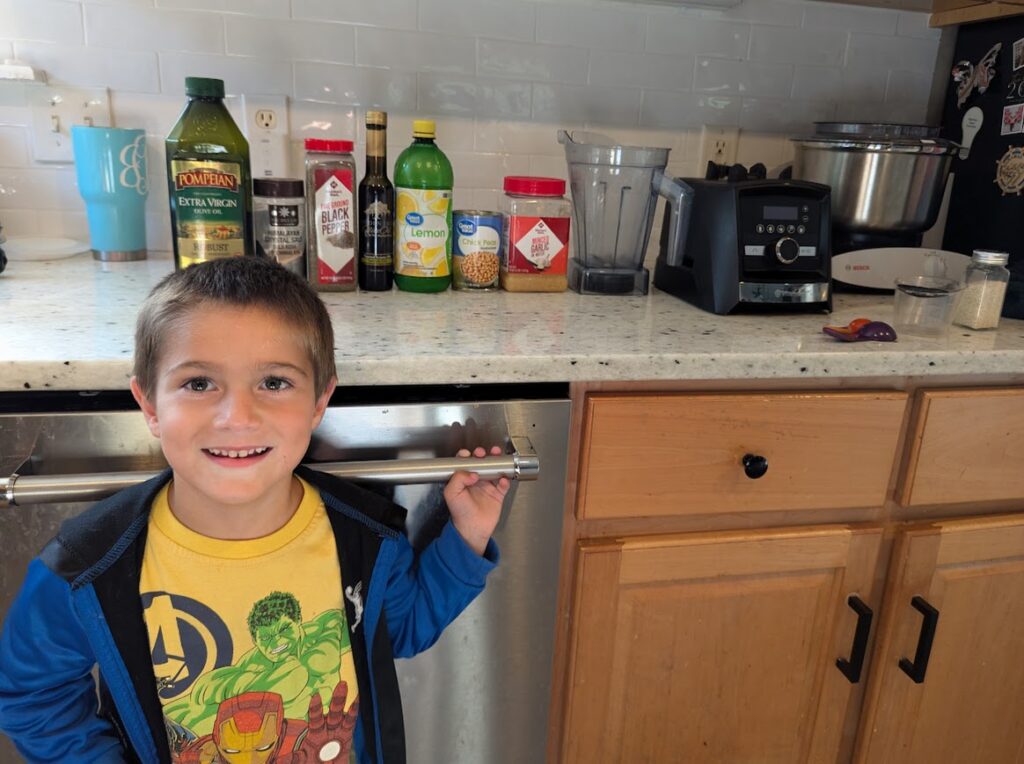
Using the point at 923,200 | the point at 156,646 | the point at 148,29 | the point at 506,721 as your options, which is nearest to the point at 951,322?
the point at 923,200

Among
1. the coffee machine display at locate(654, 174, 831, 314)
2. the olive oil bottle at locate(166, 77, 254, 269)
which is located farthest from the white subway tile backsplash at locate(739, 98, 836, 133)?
the olive oil bottle at locate(166, 77, 254, 269)

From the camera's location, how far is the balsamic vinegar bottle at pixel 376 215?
1.17 meters

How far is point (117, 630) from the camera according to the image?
0.73 meters

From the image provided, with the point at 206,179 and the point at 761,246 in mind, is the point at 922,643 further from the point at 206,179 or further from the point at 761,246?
the point at 206,179

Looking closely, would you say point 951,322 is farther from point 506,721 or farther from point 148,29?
point 148,29

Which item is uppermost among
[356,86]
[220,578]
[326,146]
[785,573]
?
[356,86]

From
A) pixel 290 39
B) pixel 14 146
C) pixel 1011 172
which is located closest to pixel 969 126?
pixel 1011 172

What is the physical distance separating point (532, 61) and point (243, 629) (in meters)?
1.13

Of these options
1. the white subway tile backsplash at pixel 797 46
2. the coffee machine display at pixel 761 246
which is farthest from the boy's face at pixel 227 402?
the white subway tile backsplash at pixel 797 46

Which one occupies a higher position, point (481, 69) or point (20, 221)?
point (481, 69)

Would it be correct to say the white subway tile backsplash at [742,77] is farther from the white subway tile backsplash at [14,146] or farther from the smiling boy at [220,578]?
the white subway tile backsplash at [14,146]

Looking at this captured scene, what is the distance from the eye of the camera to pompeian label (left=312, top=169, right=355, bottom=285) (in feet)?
3.80

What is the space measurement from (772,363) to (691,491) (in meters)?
0.18

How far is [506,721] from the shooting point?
1005 mm
